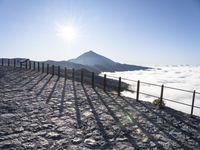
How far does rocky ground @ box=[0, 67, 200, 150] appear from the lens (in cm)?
602

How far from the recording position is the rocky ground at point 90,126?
6020 mm

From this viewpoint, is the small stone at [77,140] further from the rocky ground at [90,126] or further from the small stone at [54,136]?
the small stone at [54,136]

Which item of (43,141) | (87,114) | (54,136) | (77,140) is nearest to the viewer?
(43,141)

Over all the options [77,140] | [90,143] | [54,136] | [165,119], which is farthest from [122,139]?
[165,119]

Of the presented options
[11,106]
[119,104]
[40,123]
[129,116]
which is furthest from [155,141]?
[11,106]

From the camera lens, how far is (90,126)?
7.42m

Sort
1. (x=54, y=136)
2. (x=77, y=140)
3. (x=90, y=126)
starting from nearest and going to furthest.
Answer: (x=77, y=140)
(x=54, y=136)
(x=90, y=126)

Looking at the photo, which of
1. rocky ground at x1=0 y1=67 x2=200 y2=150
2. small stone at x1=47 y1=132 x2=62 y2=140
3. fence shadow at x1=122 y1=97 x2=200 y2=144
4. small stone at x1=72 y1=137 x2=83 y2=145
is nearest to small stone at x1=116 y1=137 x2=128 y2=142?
rocky ground at x1=0 y1=67 x2=200 y2=150

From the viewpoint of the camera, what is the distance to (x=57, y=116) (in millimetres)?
8336

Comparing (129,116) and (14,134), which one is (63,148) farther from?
(129,116)

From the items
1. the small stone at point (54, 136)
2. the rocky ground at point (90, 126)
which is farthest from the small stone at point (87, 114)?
the small stone at point (54, 136)

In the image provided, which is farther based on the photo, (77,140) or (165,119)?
(165,119)

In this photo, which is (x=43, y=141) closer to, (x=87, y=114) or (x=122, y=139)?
(x=122, y=139)

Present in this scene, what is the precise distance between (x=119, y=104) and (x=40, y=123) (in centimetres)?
486
